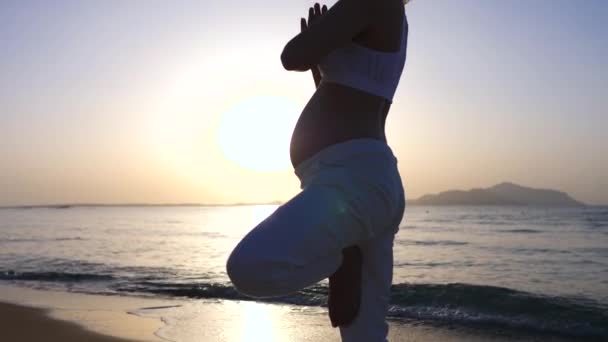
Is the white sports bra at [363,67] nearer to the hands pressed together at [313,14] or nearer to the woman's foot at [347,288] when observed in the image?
the hands pressed together at [313,14]

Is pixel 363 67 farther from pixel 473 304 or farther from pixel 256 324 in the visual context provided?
pixel 473 304

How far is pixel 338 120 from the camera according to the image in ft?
5.72

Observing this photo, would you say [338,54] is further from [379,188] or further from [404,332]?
[404,332]

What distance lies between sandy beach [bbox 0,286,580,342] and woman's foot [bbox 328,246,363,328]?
588cm

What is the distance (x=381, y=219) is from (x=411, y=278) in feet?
45.4

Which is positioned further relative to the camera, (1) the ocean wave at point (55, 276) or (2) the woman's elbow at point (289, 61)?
(1) the ocean wave at point (55, 276)

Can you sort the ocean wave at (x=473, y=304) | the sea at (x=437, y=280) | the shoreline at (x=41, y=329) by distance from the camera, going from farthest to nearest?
the sea at (x=437, y=280) → the ocean wave at (x=473, y=304) → the shoreline at (x=41, y=329)

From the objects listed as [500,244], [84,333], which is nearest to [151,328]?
[84,333]

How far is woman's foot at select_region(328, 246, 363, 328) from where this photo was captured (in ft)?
5.49

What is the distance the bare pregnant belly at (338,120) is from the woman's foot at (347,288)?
318mm

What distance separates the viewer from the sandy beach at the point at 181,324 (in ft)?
25.3

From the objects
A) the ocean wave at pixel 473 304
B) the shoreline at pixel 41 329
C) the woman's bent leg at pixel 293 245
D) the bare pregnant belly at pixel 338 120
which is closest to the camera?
the woman's bent leg at pixel 293 245

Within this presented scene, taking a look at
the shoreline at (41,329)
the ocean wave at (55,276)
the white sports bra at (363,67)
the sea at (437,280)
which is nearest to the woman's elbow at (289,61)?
the white sports bra at (363,67)

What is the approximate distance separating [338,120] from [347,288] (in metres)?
0.48
